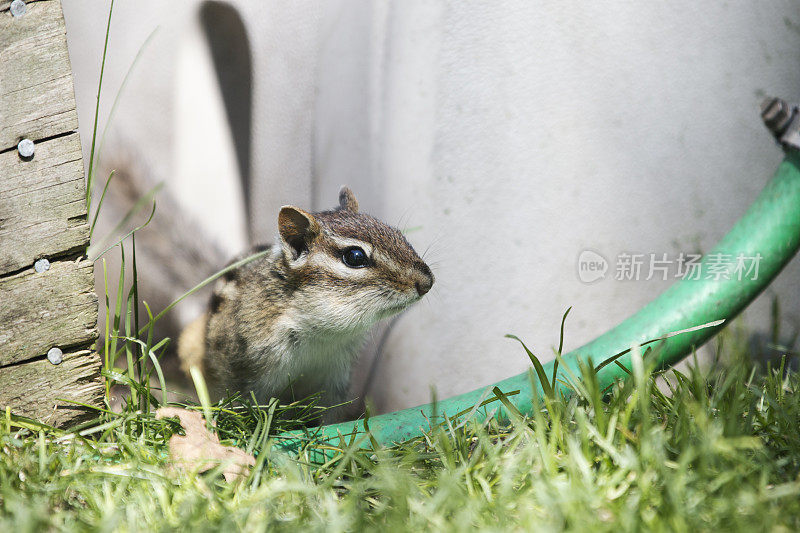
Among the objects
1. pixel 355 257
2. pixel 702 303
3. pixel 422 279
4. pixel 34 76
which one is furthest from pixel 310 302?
pixel 702 303

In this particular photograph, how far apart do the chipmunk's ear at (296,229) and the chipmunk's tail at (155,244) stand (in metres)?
0.77

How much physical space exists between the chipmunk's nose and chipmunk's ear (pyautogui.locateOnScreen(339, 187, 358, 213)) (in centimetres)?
41

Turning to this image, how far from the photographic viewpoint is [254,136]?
10.1 feet

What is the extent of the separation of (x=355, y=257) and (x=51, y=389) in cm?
107

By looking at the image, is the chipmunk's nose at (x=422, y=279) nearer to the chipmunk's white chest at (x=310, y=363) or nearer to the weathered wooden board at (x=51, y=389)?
the chipmunk's white chest at (x=310, y=363)

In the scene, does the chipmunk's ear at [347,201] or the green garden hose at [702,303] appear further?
the chipmunk's ear at [347,201]

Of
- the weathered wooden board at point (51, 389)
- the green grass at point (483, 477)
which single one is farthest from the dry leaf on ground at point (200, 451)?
the weathered wooden board at point (51, 389)

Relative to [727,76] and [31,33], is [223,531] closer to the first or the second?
[31,33]

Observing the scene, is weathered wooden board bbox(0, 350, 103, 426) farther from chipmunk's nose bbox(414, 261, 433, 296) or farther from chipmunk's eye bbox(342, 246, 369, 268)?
chipmunk's nose bbox(414, 261, 433, 296)

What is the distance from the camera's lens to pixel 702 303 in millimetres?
2432

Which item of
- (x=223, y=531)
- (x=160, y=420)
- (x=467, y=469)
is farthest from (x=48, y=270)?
(x=467, y=469)

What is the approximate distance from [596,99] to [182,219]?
190 cm

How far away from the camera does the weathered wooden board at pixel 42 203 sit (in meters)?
2.08

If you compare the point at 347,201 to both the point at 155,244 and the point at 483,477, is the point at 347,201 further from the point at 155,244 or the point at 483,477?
the point at 483,477
